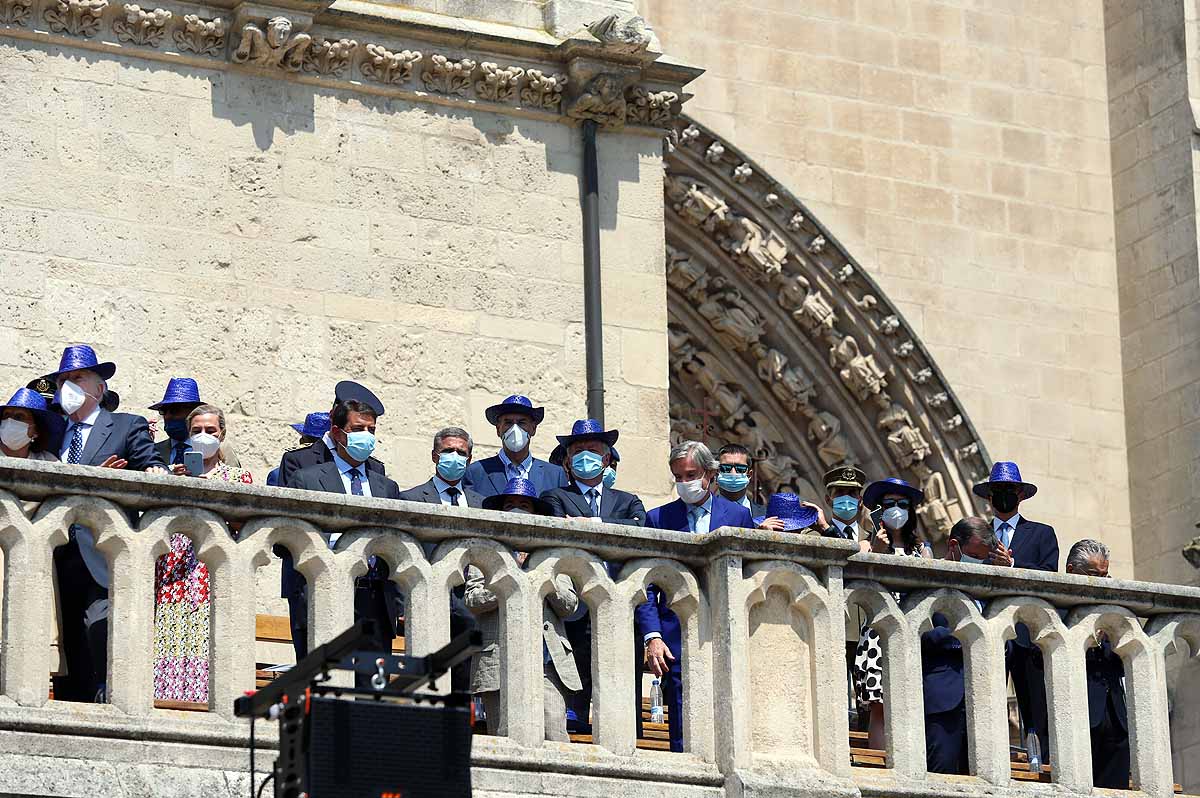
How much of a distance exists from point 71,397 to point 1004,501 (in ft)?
13.8

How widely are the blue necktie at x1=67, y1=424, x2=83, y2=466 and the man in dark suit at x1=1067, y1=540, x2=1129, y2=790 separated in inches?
158

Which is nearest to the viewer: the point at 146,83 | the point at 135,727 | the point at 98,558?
the point at 135,727

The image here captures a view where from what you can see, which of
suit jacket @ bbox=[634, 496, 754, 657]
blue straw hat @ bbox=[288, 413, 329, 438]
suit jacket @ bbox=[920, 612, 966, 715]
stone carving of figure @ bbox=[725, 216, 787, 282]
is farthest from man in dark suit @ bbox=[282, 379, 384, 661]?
stone carving of figure @ bbox=[725, 216, 787, 282]

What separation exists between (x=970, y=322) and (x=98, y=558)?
1119 centimetres

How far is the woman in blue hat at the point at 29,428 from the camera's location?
11461 millimetres

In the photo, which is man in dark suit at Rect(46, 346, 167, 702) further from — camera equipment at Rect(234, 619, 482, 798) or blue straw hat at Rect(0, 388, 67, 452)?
camera equipment at Rect(234, 619, 482, 798)

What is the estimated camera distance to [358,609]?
36.7ft

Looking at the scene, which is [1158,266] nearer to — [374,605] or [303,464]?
[303,464]

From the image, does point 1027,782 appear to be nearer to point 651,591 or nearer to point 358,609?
point 651,591

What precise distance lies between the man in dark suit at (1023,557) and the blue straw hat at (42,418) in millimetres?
3812

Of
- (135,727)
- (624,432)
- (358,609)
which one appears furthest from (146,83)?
(135,727)

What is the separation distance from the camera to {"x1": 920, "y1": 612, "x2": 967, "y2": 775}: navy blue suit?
1192 cm

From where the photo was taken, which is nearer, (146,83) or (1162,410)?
(146,83)

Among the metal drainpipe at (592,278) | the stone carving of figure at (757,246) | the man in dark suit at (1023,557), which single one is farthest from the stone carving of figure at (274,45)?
the stone carving of figure at (757,246)
